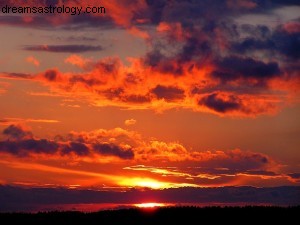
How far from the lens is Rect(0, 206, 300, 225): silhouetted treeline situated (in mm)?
75125

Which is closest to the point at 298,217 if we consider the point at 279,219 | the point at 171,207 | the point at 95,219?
the point at 279,219

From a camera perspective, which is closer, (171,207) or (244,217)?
(244,217)

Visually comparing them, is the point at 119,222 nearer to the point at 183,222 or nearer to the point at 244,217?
the point at 183,222

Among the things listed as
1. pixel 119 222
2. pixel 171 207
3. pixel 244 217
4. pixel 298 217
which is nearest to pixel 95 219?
pixel 119 222

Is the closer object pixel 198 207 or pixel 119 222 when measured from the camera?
pixel 119 222

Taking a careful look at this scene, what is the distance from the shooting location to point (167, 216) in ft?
253

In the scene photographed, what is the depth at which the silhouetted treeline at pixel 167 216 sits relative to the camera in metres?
75.1

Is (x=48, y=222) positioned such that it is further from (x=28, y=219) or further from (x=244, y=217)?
(x=244, y=217)

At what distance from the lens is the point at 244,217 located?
75.9 metres

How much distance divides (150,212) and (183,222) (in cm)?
500

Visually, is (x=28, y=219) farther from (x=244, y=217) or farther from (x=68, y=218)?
(x=244, y=217)

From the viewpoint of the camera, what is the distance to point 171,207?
265ft

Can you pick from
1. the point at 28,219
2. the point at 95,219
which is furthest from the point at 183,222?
the point at 28,219

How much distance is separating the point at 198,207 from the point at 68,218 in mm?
13402
